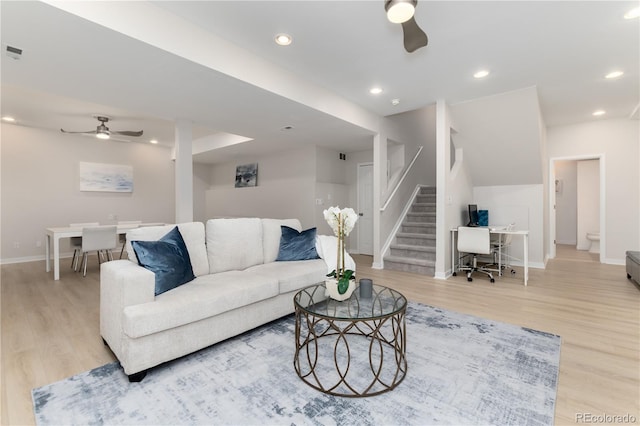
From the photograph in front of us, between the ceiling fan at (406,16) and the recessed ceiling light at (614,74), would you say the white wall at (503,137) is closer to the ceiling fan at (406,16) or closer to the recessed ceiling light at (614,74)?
the recessed ceiling light at (614,74)

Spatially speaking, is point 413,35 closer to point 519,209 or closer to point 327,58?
point 327,58

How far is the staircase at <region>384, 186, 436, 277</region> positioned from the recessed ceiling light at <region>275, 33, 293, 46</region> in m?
3.59

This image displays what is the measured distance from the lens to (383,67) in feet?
10.7

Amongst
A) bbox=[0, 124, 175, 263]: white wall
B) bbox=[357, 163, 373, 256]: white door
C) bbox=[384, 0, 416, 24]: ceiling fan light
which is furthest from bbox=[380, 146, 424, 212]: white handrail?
bbox=[0, 124, 175, 263]: white wall

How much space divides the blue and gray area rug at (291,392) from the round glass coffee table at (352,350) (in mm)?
73

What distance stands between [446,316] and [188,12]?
3582 millimetres

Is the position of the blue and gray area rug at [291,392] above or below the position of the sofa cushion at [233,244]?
below

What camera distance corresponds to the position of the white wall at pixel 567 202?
7.66 m

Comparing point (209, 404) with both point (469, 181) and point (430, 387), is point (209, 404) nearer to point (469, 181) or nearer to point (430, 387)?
point (430, 387)

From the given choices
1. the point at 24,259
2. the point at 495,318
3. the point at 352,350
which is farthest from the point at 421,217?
the point at 24,259

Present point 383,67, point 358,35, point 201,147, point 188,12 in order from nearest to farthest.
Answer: point 188,12, point 358,35, point 383,67, point 201,147

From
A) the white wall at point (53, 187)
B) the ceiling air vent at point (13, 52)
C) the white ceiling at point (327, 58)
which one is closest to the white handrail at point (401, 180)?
the white ceiling at point (327, 58)

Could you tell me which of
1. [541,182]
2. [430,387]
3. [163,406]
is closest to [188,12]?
[163,406]

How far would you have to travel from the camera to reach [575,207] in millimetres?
7637
